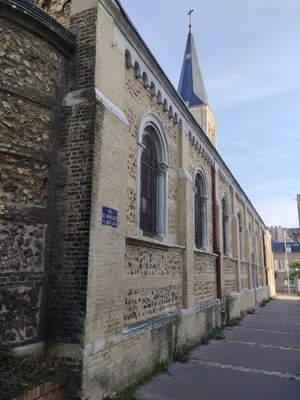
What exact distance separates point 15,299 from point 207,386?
4063mm

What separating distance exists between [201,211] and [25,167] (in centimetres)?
906

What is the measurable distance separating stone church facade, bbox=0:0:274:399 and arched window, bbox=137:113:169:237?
153mm

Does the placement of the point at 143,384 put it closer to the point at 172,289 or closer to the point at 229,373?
the point at 229,373

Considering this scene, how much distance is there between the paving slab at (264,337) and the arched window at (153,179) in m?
5.54

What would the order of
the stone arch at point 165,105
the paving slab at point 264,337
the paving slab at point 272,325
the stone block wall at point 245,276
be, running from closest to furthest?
the stone arch at point 165,105 < the paving slab at point 264,337 < the paving slab at point 272,325 < the stone block wall at point 245,276

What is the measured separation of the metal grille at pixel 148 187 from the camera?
8.62 metres

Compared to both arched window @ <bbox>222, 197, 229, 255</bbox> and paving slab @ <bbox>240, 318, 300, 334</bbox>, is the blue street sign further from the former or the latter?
arched window @ <bbox>222, 197, 229, 255</bbox>

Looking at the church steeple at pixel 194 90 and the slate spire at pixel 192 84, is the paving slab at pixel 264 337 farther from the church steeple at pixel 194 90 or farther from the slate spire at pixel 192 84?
the slate spire at pixel 192 84

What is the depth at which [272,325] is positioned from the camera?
15.5m

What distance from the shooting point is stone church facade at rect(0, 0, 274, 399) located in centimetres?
536

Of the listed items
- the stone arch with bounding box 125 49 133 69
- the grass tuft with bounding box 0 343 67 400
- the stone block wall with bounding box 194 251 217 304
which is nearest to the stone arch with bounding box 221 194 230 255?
the stone block wall with bounding box 194 251 217 304

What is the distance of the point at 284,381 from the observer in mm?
7266

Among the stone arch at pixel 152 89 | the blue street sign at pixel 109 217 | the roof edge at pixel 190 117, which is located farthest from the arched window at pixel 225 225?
the blue street sign at pixel 109 217

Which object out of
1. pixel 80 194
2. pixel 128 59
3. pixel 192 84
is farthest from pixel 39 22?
pixel 192 84
